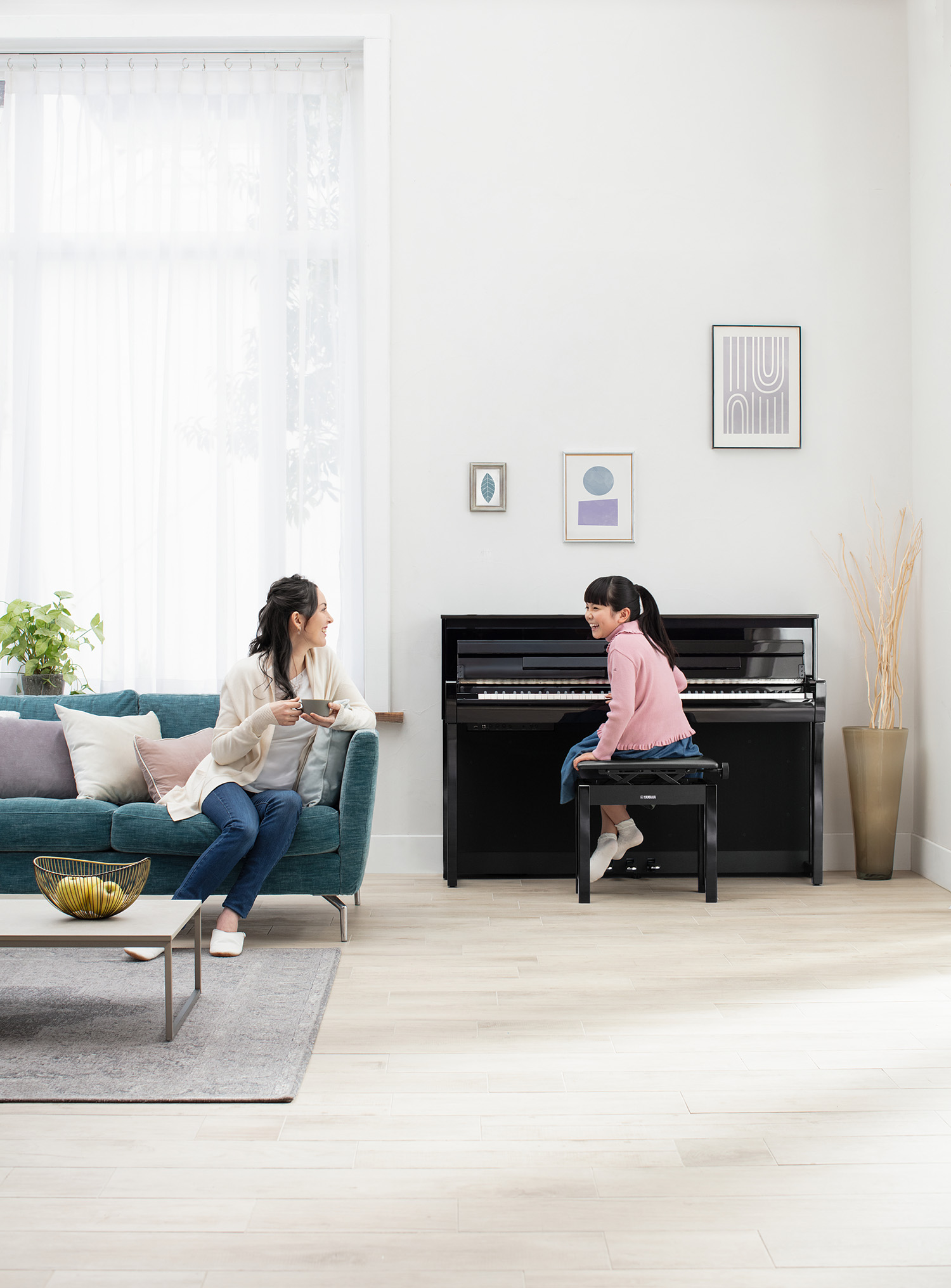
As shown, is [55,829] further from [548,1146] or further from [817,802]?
[817,802]

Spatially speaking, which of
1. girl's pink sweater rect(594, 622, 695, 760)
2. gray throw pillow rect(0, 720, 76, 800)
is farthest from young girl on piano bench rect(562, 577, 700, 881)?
gray throw pillow rect(0, 720, 76, 800)

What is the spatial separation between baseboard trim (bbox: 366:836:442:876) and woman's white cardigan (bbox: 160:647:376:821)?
1.09 meters

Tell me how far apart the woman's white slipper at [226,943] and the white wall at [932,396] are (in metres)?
2.67

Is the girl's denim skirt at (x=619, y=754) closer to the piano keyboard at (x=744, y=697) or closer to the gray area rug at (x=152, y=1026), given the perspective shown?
the piano keyboard at (x=744, y=697)

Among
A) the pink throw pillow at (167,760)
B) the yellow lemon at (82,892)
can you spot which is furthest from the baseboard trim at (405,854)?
the yellow lemon at (82,892)

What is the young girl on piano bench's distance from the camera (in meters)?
3.54

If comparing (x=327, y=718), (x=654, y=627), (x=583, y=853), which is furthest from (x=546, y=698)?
(x=327, y=718)

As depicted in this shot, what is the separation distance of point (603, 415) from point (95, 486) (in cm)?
217

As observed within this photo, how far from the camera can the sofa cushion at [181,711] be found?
365 centimetres

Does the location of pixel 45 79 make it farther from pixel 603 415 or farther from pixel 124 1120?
pixel 124 1120

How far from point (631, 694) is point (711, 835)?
583 mm

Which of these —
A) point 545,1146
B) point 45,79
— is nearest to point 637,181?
point 45,79

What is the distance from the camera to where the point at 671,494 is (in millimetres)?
4184

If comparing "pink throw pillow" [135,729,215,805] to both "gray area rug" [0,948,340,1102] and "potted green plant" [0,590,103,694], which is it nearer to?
"gray area rug" [0,948,340,1102]
